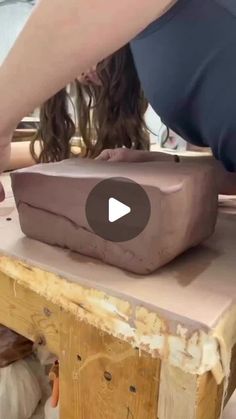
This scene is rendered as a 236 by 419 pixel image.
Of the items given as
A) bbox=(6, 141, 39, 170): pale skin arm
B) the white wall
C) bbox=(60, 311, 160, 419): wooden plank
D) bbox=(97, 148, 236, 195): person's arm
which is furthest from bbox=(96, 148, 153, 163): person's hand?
the white wall

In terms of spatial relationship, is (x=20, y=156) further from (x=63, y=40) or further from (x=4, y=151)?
(x=63, y=40)

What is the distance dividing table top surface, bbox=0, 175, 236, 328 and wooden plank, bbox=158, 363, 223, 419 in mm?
58

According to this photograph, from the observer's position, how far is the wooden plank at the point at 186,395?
0.36 meters

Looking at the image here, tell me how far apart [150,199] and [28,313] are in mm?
213

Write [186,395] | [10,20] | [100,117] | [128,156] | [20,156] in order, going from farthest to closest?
1. [10,20]
2. [20,156]
3. [100,117]
4. [128,156]
5. [186,395]

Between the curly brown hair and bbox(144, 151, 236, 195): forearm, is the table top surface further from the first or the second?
the curly brown hair

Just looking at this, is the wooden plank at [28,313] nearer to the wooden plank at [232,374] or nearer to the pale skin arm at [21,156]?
the wooden plank at [232,374]

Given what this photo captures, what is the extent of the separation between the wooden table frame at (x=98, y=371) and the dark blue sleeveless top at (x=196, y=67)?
30cm

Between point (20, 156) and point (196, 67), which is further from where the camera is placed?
point (20, 156)

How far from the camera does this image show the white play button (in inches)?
16.7

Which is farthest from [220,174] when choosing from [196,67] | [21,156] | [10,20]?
[10,20]

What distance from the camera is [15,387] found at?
657mm
